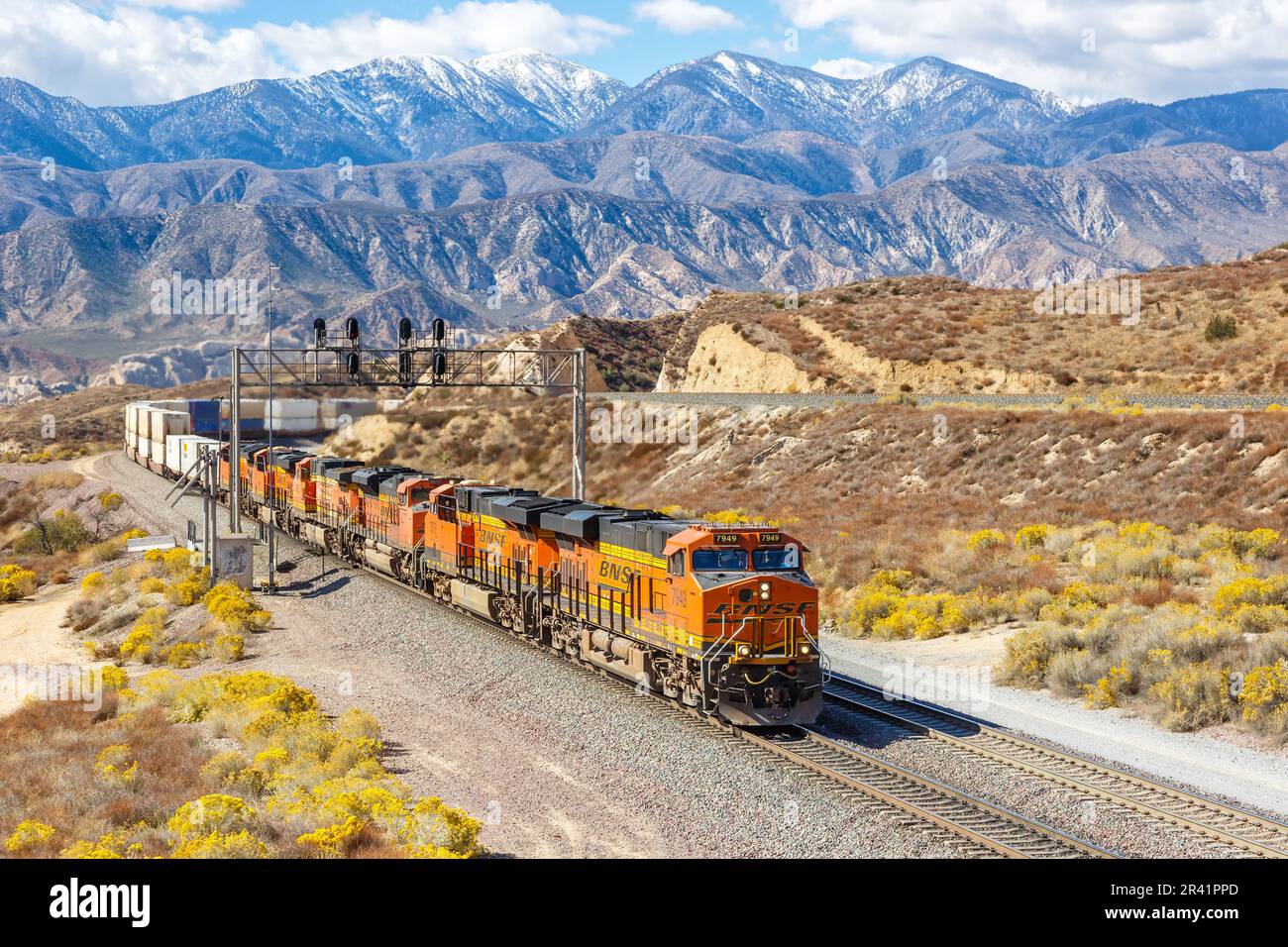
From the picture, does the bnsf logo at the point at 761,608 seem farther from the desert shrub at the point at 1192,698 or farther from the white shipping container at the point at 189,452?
the white shipping container at the point at 189,452

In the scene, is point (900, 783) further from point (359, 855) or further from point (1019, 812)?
point (359, 855)

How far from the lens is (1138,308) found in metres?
75.4

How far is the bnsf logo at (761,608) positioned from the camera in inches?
Answer: 802

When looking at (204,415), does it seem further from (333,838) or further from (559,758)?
(333,838)

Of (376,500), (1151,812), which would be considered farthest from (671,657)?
(376,500)

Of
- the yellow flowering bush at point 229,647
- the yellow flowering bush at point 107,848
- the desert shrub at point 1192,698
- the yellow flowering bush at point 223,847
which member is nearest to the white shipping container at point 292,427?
the yellow flowering bush at point 229,647

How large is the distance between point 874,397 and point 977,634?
1374 inches

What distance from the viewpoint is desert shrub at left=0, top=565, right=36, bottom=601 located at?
45.8m

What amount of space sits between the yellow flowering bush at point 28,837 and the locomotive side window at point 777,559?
11835 mm

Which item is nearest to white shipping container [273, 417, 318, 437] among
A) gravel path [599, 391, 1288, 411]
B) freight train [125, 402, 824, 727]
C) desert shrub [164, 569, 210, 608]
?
gravel path [599, 391, 1288, 411]

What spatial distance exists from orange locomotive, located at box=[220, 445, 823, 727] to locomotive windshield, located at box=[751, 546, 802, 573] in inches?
0.9

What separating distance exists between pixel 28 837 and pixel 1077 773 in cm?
1487

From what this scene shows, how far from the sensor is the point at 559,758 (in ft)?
64.1

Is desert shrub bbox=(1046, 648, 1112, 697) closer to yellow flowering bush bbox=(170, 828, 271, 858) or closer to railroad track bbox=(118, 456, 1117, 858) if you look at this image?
railroad track bbox=(118, 456, 1117, 858)
